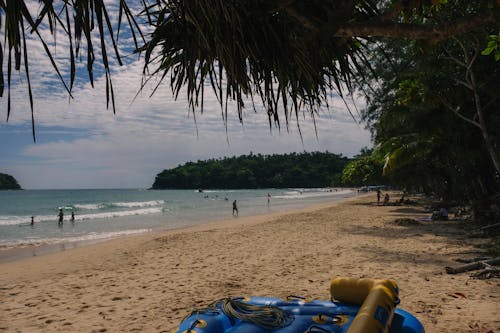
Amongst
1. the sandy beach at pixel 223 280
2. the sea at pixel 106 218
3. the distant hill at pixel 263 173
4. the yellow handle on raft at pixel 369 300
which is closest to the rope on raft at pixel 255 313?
the yellow handle on raft at pixel 369 300

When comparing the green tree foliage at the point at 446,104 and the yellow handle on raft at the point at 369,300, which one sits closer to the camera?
the yellow handle on raft at the point at 369,300

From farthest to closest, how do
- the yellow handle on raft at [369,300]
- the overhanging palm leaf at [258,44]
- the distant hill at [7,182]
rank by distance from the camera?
the distant hill at [7,182], the yellow handle on raft at [369,300], the overhanging palm leaf at [258,44]

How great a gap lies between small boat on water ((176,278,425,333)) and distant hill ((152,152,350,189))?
376 ft

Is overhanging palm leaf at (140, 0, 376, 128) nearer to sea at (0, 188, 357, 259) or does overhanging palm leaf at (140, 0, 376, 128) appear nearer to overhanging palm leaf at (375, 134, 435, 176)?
overhanging palm leaf at (375, 134, 435, 176)

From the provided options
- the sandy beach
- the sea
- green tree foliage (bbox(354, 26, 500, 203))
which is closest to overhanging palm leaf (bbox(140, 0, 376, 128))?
the sandy beach

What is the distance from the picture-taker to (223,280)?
6.41 m

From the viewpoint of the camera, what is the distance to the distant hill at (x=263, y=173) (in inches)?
4761

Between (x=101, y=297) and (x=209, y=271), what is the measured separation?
222 cm

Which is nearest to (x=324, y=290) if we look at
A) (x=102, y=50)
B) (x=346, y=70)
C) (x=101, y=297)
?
(x=101, y=297)

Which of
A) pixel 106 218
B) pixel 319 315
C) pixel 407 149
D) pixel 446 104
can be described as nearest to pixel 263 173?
pixel 106 218

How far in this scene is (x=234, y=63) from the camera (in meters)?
2.07

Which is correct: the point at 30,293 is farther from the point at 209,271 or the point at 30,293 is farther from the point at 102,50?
the point at 102,50

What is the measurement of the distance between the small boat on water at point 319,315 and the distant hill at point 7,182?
157m

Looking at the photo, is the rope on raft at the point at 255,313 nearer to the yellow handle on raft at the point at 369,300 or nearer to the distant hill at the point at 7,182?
the yellow handle on raft at the point at 369,300
